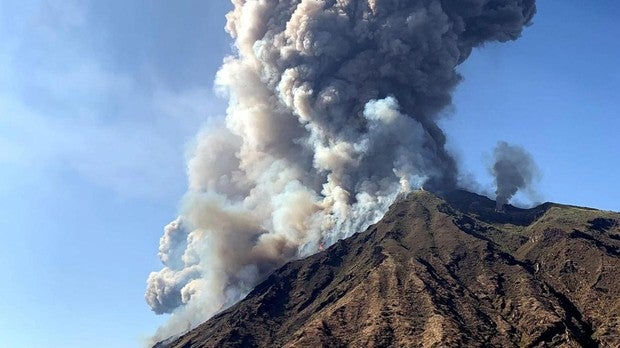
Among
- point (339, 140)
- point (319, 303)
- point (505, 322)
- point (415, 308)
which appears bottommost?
point (505, 322)

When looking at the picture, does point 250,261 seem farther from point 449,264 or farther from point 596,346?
point 596,346

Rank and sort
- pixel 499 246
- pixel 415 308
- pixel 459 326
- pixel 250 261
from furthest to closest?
1. pixel 250 261
2. pixel 499 246
3. pixel 415 308
4. pixel 459 326

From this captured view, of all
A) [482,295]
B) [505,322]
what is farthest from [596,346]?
[482,295]

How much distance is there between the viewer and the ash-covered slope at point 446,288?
86875mm

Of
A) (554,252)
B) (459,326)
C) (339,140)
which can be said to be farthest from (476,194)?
(459,326)

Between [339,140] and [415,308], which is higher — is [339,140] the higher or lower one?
the higher one

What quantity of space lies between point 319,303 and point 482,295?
2830 centimetres

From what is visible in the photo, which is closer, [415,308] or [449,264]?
[415,308]

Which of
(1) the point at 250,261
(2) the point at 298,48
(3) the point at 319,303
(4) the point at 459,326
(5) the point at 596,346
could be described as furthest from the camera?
(2) the point at 298,48

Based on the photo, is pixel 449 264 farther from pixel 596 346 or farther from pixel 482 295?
pixel 596 346

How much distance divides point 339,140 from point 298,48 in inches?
1096

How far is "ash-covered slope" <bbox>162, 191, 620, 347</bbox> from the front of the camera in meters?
86.9

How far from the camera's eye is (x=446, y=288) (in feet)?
335

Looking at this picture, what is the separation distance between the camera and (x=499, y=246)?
123 meters
